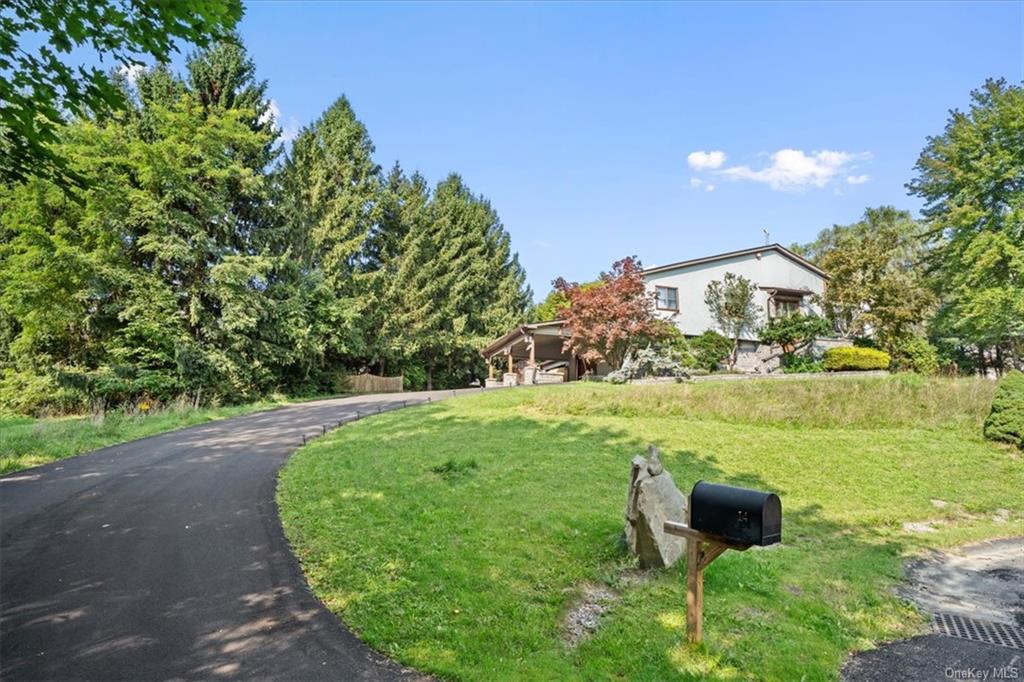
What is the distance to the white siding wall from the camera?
87.4 ft

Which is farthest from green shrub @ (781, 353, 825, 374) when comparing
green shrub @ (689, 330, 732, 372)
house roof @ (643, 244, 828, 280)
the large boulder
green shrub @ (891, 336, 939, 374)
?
the large boulder

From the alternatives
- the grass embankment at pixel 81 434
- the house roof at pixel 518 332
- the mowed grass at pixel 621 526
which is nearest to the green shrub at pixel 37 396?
the grass embankment at pixel 81 434

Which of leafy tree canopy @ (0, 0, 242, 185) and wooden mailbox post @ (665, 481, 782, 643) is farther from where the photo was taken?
leafy tree canopy @ (0, 0, 242, 185)

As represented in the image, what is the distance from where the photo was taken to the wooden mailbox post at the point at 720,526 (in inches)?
123

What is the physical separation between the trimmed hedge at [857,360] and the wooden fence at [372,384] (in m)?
23.8

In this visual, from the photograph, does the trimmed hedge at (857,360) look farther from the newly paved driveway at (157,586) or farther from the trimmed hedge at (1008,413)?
the newly paved driveway at (157,586)

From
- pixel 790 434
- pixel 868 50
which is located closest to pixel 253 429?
pixel 790 434

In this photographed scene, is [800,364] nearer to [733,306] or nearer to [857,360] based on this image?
[857,360]

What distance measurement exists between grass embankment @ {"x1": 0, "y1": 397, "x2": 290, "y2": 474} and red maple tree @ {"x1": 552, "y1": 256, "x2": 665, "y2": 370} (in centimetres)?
1378

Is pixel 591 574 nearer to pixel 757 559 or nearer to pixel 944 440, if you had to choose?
pixel 757 559

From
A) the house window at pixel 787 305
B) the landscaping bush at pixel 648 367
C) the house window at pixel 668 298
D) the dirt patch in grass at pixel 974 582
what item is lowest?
the dirt patch in grass at pixel 974 582

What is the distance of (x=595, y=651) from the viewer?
3.73 metres

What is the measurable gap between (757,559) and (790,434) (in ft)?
24.5

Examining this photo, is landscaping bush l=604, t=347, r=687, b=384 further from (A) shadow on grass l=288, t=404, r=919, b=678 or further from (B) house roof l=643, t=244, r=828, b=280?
(A) shadow on grass l=288, t=404, r=919, b=678
